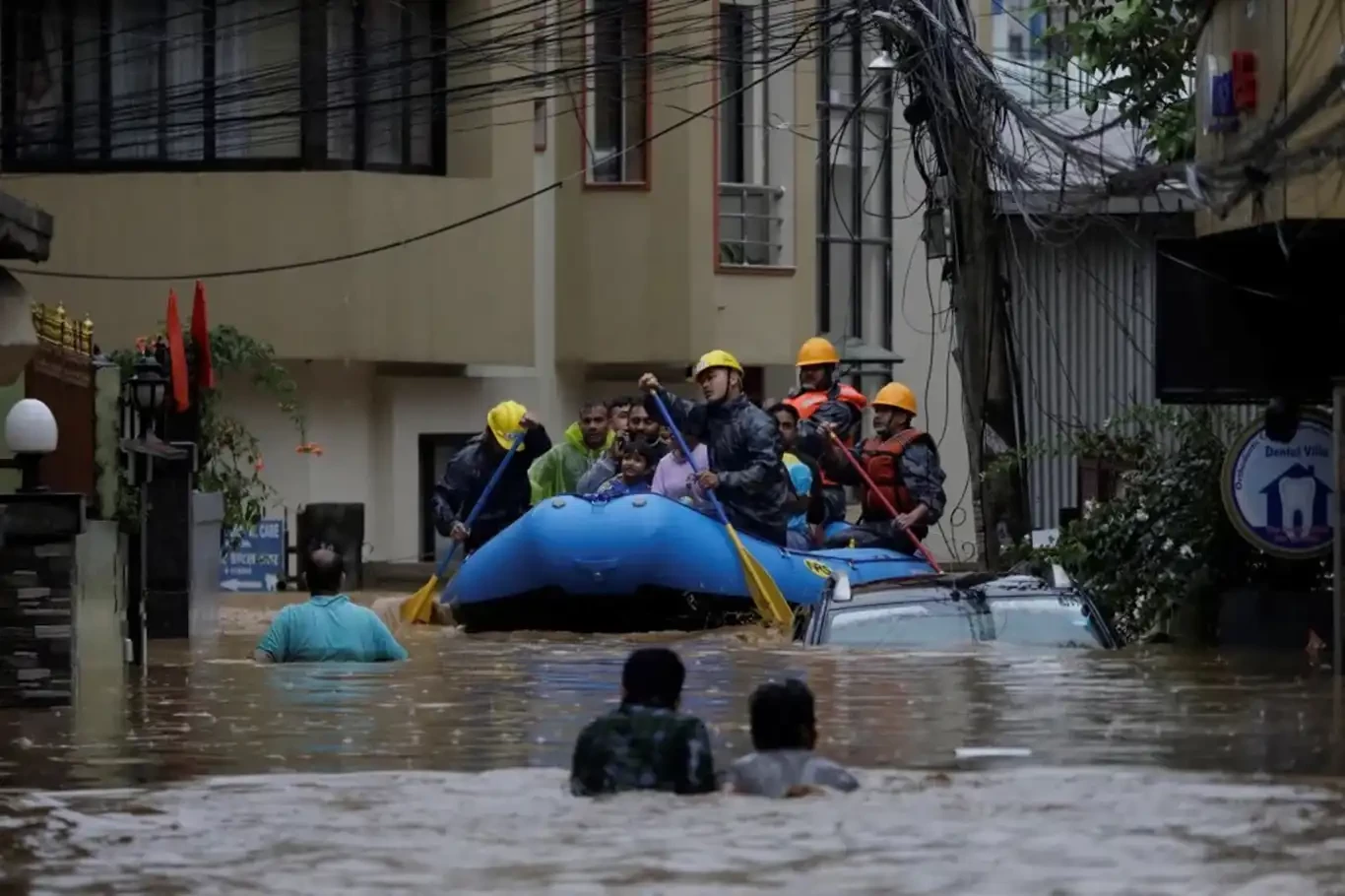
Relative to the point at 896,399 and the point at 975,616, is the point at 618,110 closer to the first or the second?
the point at 896,399

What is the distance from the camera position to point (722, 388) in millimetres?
20500

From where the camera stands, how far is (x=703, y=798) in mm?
10586

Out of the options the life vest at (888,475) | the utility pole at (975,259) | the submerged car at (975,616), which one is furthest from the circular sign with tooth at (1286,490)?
the life vest at (888,475)

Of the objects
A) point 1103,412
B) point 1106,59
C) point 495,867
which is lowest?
point 495,867

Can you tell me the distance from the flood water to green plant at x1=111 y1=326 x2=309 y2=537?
8507 millimetres

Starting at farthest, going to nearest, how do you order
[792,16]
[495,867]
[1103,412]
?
[1103,412], [792,16], [495,867]

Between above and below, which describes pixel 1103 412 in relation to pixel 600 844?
above

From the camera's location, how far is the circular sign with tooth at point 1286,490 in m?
17.3

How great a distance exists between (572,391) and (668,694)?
22.1 m

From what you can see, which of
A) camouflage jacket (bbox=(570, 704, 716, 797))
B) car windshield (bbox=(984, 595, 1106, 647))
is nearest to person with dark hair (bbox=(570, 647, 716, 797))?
camouflage jacket (bbox=(570, 704, 716, 797))

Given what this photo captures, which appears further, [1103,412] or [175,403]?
[1103,412]

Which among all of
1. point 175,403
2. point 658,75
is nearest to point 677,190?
point 658,75

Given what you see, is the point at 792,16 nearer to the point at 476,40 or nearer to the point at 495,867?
the point at 476,40

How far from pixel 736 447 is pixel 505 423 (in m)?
2.47
